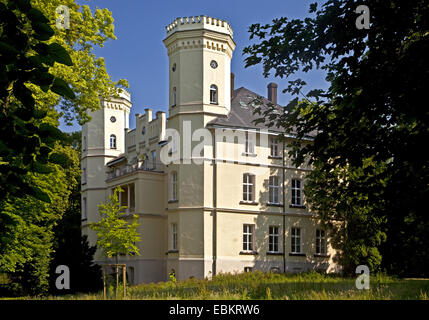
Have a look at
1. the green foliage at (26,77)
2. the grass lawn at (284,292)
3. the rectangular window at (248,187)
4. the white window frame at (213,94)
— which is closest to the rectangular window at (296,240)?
the rectangular window at (248,187)

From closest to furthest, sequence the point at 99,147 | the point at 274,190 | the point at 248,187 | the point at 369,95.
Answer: the point at 369,95 → the point at 248,187 → the point at 274,190 → the point at 99,147

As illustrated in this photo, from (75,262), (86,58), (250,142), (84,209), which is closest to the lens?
(86,58)

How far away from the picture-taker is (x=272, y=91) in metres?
45.0

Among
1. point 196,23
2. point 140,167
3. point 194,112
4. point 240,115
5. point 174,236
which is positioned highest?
point 196,23

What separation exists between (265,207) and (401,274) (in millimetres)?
10478

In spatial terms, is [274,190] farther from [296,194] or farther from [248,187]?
[248,187]

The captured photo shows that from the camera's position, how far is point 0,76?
328 cm

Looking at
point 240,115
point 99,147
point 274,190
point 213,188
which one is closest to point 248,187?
point 274,190

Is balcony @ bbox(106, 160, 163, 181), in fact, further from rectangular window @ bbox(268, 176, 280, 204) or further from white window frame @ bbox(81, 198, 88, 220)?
rectangular window @ bbox(268, 176, 280, 204)

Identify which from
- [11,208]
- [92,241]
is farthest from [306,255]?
[11,208]

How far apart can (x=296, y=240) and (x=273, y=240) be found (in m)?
2.29

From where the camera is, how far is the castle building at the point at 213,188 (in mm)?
35094

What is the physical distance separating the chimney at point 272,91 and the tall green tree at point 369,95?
110ft
